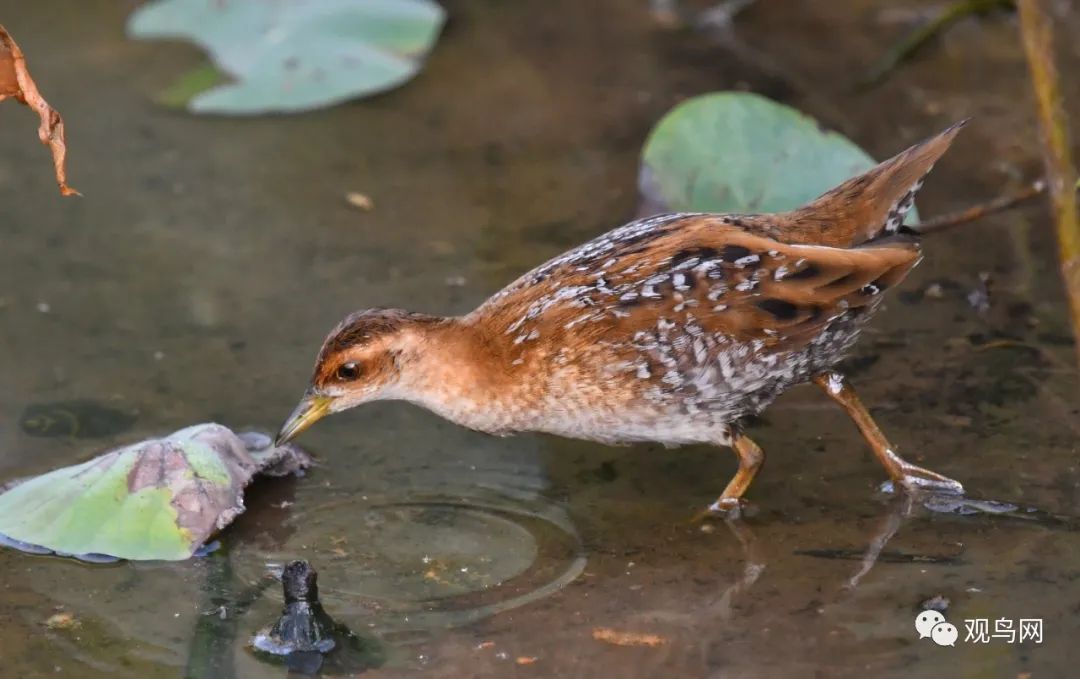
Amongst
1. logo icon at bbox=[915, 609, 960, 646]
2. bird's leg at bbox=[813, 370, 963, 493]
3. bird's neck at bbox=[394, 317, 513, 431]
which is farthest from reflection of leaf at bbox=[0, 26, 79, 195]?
logo icon at bbox=[915, 609, 960, 646]

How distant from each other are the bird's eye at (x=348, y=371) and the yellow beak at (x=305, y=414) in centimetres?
8

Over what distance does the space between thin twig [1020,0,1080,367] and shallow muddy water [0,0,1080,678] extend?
1.92ft

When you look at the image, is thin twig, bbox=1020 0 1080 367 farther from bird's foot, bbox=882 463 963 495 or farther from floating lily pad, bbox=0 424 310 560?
floating lily pad, bbox=0 424 310 560

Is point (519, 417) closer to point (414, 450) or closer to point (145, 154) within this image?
point (414, 450)

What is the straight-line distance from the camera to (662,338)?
4051 millimetres

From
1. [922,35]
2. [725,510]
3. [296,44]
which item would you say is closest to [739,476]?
[725,510]

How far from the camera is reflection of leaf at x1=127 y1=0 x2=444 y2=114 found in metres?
6.43

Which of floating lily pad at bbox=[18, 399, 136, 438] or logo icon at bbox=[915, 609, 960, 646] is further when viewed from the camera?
floating lily pad at bbox=[18, 399, 136, 438]

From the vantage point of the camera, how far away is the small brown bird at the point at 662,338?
13.4ft

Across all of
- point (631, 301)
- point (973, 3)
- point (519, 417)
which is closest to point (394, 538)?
point (519, 417)

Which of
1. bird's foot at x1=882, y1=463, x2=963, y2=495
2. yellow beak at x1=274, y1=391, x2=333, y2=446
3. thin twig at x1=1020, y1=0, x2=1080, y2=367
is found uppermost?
thin twig at x1=1020, y1=0, x2=1080, y2=367

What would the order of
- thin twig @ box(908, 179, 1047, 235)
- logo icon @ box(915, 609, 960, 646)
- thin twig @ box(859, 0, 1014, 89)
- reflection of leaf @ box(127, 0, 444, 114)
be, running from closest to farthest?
logo icon @ box(915, 609, 960, 646) → thin twig @ box(908, 179, 1047, 235) → thin twig @ box(859, 0, 1014, 89) → reflection of leaf @ box(127, 0, 444, 114)

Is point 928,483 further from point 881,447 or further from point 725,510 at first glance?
point 725,510

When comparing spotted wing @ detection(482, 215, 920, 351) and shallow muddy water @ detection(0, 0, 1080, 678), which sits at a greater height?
spotted wing @ detection(482, 215, 920, 351)
